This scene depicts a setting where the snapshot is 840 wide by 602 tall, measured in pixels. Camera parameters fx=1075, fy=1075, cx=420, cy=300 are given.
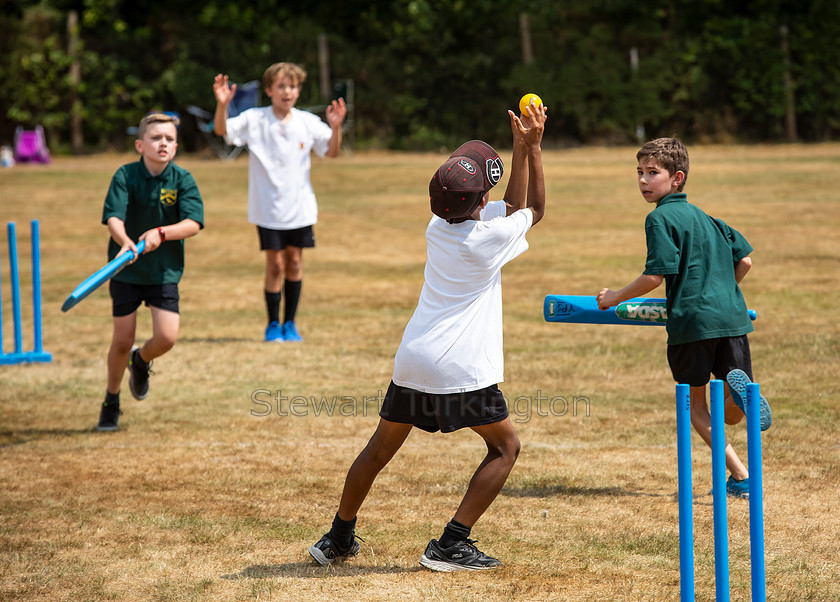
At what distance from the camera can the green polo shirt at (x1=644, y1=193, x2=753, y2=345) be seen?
454cm

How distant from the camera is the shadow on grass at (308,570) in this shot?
Result: 4180 millimetres

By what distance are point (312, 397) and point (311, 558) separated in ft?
9.00

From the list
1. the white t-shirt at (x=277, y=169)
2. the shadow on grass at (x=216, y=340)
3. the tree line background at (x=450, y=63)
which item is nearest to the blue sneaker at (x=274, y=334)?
the shadow on grass at (x=216, y=340)

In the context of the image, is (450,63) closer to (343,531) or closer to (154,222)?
(154,222)

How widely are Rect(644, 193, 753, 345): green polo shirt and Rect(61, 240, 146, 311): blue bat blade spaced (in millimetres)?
2730

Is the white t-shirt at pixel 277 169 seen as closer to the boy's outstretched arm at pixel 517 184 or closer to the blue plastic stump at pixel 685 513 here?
the boy's outstretched arm at pixel 517 184

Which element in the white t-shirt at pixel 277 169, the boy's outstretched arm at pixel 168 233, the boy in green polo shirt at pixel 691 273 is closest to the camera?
the boy in green polo shirt at pixel 691 273

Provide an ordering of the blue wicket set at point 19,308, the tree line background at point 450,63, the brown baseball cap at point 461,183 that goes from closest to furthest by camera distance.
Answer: the brown baseball cap at point 461,183 → the blue wicket set at point 19,308 → the tree line background at point 450,63

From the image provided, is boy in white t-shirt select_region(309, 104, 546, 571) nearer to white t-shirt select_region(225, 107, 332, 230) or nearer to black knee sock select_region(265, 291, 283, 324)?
white t-shirt select_region(225, 107, 332, 230)

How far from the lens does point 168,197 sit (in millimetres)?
6160

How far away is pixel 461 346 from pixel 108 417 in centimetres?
320

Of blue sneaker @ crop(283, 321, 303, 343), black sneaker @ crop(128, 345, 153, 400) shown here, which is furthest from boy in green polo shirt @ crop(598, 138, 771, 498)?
blue sneaker @ crop(283, 321, 303, 343)

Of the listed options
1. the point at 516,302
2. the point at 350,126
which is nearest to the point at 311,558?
the point at 516,302

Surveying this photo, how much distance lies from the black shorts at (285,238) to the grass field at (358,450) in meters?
0.81
